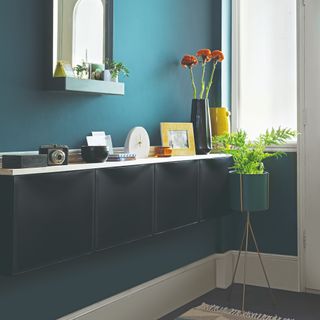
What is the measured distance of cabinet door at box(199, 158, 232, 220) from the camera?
3.36 metres

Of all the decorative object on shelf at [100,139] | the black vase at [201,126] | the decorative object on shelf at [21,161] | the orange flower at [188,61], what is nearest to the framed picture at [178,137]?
the black vase at [201,126]

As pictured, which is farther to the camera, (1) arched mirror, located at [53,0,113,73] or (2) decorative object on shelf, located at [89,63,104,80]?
(2) decorative object on shelf, located at [89,63,104,80]

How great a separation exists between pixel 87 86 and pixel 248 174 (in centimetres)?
133

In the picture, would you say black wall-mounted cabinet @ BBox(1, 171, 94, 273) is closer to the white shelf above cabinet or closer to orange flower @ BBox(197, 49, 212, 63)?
the white shelf above cabinet

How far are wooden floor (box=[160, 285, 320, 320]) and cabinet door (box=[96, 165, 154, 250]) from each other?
848mm

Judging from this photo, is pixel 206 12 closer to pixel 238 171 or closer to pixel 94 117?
pixel 238 171

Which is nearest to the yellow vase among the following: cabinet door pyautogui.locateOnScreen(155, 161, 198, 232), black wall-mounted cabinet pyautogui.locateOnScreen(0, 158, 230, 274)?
black wall-mounted cabinet pyautogui.locateOnScreen(0, 158, 230, 274)

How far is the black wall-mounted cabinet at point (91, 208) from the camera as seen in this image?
208cm

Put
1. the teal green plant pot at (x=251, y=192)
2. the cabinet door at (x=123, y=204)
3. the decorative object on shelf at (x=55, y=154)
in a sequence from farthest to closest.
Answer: the teal green plant pot at (x=251, y=192)
the cabinet door at (x=123, y=204)
the decorative object on shelf at (x=55, y=154)

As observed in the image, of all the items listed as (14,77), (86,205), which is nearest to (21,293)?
(86,205)

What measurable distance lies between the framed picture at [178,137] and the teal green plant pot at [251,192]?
1.24 ft

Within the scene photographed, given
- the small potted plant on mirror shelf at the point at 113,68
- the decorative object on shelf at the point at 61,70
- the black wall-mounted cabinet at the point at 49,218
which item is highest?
the small potted plant on mirror shelf at the point at 113,68

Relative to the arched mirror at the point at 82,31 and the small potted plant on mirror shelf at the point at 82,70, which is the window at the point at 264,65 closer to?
the arched mirror at the point at 82,31

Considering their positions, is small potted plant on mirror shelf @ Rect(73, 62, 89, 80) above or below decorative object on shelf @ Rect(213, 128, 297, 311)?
above
